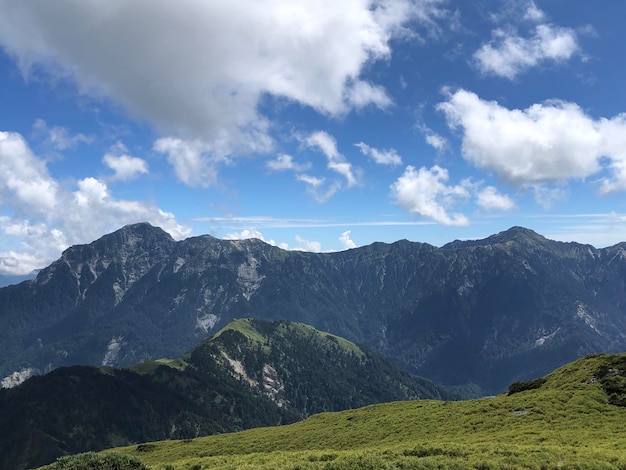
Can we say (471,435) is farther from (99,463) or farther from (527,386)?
(99,463)

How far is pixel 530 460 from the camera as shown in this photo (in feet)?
127

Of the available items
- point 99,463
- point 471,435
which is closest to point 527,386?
point 471,435

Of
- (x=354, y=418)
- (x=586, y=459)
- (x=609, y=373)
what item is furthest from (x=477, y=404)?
(x=586, y=459)

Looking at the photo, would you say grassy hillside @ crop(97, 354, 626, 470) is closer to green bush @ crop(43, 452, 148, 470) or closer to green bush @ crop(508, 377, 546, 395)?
green bush @ crop(508, 377, 546, 395)

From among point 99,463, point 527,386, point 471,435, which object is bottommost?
point 527,386

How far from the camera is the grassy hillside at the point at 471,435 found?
4003cm

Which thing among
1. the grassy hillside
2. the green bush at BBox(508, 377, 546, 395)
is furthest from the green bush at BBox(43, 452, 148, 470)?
the green bush at BBox(508, 377, 546, 395)

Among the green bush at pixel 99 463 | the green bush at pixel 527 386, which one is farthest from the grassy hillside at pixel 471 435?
the green bush at pixel 99 463

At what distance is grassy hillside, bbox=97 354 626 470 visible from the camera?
4003 cm

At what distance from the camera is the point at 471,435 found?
60.1 m

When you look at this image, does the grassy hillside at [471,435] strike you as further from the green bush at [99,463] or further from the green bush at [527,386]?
the green bush at [99,463]

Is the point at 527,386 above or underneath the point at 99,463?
underneath

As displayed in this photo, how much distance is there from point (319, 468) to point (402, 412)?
198 feet

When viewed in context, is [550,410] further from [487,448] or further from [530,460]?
[530,460]
